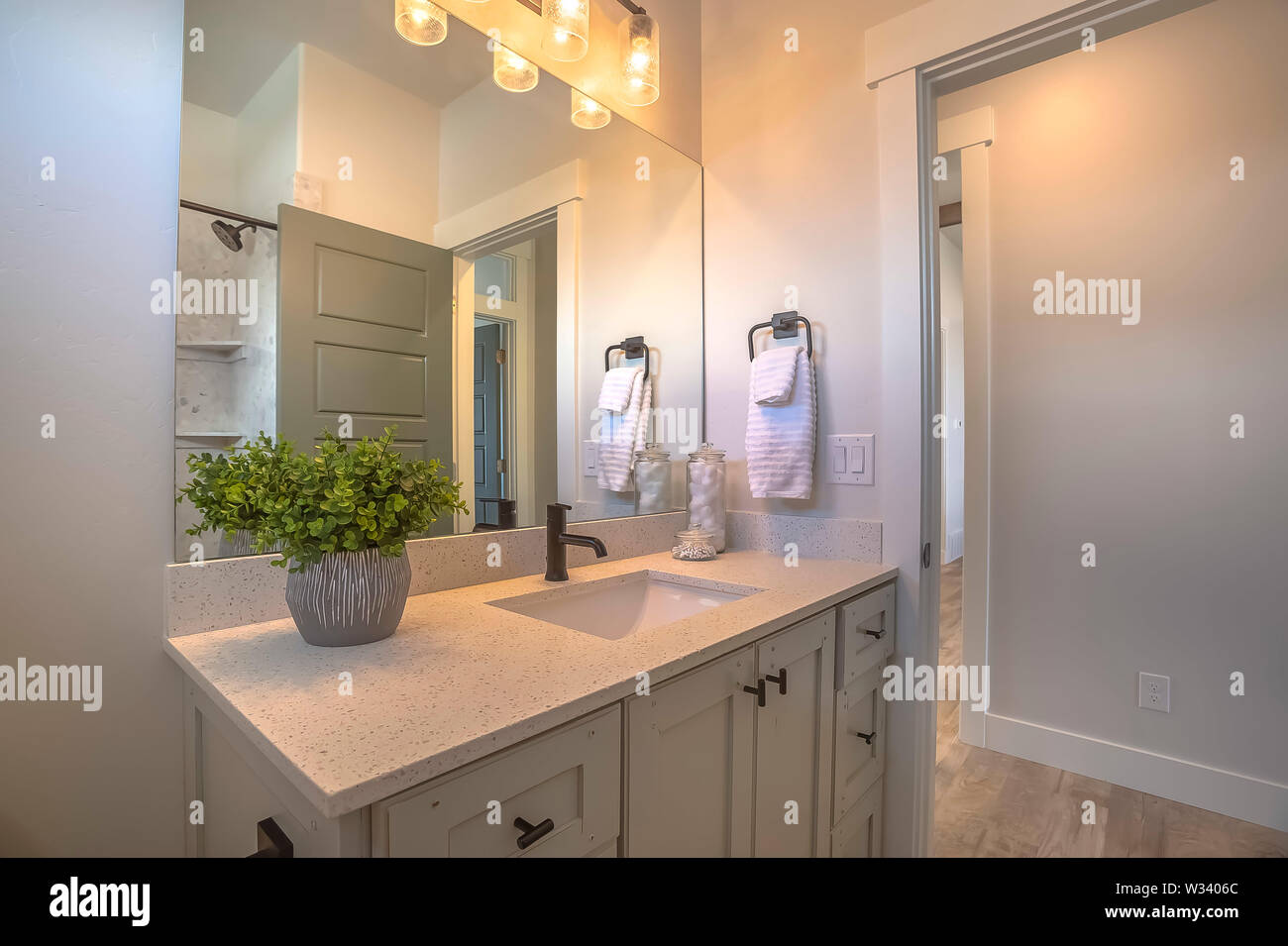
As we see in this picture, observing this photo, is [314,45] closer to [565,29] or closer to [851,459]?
[565,29]

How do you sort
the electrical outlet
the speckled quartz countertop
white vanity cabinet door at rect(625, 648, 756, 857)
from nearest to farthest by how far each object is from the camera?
the speckled quartz countertop
white vanity cabinet door at rect(625, 648, 756, 857)
the electrical outlet

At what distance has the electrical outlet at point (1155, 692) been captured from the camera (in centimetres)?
192

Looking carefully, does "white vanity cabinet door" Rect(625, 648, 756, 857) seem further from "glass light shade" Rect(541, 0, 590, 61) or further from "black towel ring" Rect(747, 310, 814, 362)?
"glass light shade" Rect(541, 0, 590, 61)

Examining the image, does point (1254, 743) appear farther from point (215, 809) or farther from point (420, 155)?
point (420, 155)

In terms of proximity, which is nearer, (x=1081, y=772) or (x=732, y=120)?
(x=732, y=120)

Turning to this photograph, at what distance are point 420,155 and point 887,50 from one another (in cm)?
114

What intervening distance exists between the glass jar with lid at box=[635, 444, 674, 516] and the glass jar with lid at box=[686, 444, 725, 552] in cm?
8

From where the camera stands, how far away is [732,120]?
Result: 1780 mm

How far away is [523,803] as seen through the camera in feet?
2.10

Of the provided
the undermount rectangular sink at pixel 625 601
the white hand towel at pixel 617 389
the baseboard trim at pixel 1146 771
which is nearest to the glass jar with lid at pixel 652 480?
the white hand towel at pixel 617 389

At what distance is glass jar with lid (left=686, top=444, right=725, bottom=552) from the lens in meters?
1.65

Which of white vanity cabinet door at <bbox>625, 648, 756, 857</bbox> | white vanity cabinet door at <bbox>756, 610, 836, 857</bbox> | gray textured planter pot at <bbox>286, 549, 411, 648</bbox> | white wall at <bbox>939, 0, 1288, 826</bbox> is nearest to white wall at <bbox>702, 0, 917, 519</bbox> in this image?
white vanity cabinet door at <bbox>756, 610, 836, 857</bbox>

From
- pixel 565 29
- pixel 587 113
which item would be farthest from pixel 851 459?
pixel 565 29
